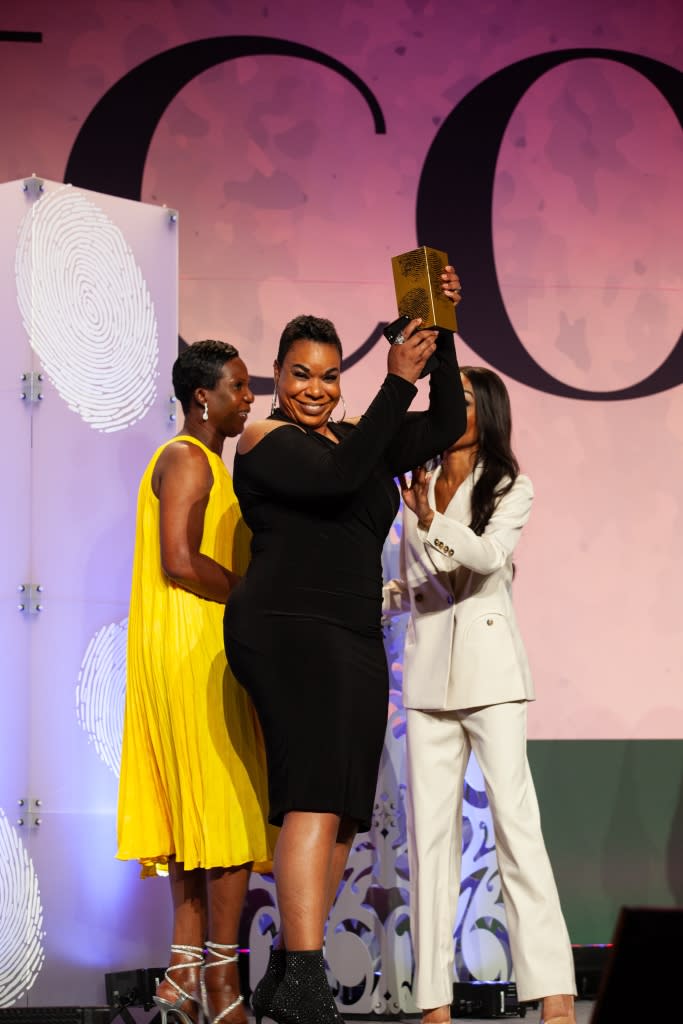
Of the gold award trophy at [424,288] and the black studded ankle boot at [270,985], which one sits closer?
the black studded ankle boot at [270,985]

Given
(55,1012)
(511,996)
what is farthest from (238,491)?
(511,996)

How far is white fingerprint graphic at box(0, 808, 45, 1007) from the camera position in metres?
3.41

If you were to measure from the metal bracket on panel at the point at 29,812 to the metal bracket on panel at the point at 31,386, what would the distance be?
1.11 metres

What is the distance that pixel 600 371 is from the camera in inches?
187

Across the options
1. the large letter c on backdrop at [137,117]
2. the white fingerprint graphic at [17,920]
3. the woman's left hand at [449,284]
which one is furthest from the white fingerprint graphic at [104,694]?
the woman's left hand at [449,284]

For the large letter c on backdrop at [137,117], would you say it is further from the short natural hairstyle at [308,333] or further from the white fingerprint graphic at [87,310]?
the short natural hairstyle at [308,333]

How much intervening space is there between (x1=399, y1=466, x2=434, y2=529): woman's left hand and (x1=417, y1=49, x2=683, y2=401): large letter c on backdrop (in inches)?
62.3

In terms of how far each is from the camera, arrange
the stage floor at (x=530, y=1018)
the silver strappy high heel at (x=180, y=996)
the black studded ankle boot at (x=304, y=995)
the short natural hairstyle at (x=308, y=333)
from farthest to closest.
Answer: the stage floor at (x=530, y=1018) < the silver strappy high heel at (x=180, y=996) < the short natural hairstyle at (x=308, y=333) < the black studded ankle boot at (x=304, y=995)

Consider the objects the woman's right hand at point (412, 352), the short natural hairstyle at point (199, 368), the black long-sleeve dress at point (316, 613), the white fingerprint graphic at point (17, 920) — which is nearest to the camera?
the black long-sleeve dress at point (316, 613)

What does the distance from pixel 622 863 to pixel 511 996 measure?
0.88m

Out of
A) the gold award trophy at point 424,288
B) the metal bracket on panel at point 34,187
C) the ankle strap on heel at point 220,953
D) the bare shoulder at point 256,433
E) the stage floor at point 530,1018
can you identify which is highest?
the metal bracket on panel at point 34,187

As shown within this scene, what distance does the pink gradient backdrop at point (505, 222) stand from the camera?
4.62 m

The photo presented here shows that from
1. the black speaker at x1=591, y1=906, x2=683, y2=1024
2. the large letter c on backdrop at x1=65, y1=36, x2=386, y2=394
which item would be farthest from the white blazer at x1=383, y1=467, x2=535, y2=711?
the black speaker at x1=591, y1=906, x2=683, y2=1024

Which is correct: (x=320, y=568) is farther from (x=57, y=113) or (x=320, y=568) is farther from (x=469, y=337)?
(x=57, y=113)
